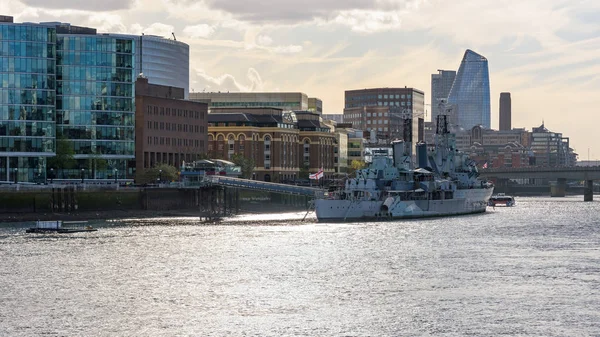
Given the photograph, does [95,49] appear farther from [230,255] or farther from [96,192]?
[230,255]

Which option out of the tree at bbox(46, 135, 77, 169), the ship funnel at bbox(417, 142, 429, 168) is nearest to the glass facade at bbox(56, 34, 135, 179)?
the tree at bbox(46, 135, 77, 169)

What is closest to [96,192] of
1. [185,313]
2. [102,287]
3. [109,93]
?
[109,93]

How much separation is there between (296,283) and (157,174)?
11117cm

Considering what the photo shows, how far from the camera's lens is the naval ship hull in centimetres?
15400

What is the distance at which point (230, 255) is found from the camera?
99.8 m

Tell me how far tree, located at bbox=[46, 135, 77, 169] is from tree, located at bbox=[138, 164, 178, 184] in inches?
613

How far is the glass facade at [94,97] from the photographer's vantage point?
592 feet

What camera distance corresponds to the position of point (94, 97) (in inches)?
7224

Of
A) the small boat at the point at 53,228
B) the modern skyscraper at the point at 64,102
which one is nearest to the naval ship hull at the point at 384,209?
the small boat at the point at 53,228

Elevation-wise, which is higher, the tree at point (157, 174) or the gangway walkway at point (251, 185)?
the tree at point (157, 174)

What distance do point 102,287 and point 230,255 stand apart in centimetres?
2224

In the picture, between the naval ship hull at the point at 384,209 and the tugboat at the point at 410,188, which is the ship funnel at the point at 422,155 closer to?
the tugboat at the point at 410,188

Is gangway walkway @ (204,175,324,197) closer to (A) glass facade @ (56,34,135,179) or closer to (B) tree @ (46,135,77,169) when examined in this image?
(B) tree @ (46,135,77,169)

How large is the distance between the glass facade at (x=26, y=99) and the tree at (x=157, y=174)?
21.3 meters
